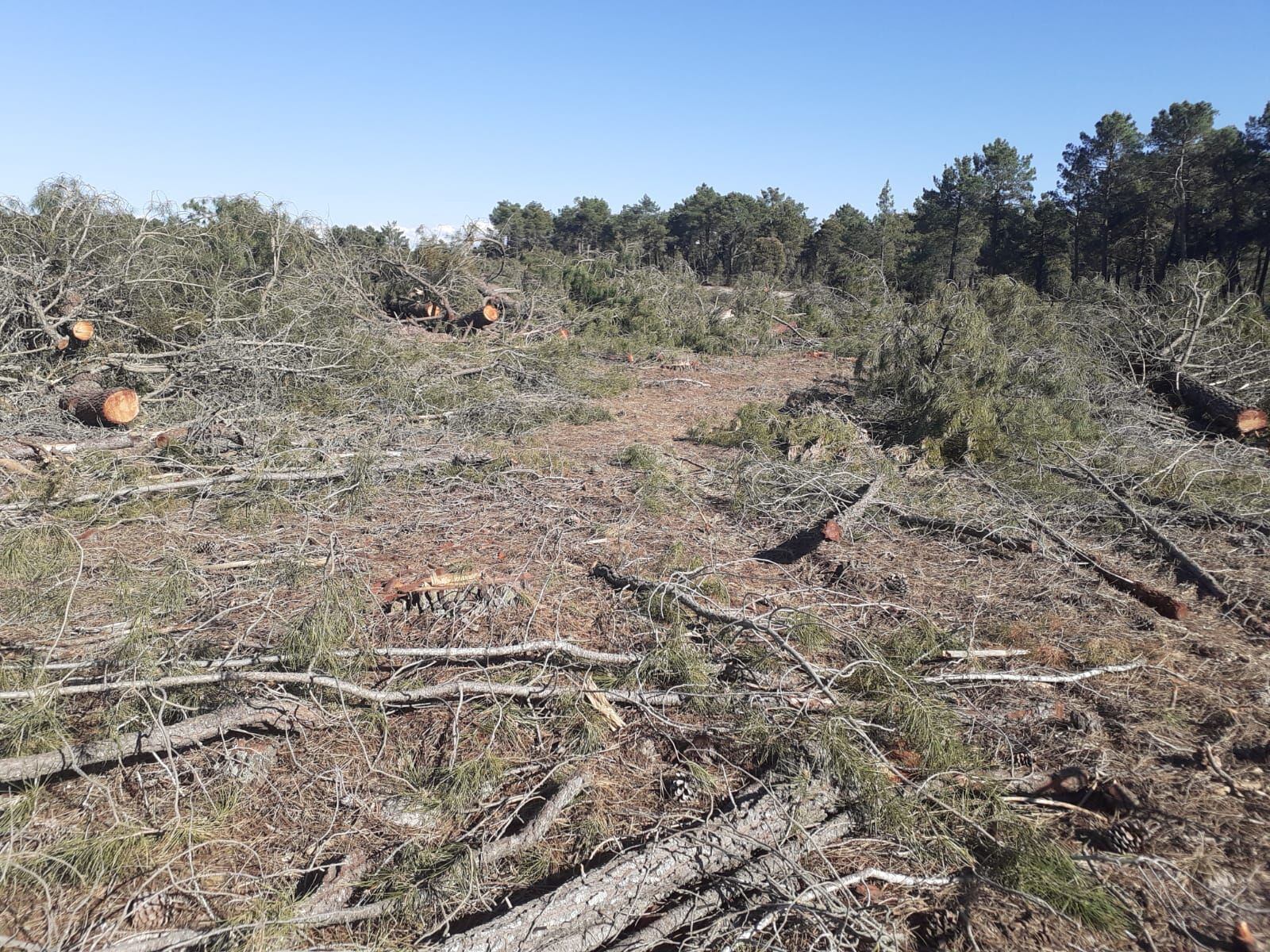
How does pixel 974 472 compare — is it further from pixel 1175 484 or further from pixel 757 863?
pixel 757 863

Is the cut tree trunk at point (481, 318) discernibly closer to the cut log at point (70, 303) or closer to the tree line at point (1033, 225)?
the tree line at point (1033, 225)

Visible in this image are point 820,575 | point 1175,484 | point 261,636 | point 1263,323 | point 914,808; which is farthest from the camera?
point 1263,323

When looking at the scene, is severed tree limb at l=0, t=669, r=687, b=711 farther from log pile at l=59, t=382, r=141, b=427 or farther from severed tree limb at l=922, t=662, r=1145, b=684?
log pile at l=59, t=382, r=141, b=427

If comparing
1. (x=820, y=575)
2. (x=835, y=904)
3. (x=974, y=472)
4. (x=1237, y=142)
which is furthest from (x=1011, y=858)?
(x=1237, y=142)

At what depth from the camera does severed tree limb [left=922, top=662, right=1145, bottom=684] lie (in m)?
3.14

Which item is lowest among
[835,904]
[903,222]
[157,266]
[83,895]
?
[83,895]

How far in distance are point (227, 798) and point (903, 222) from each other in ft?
97.1

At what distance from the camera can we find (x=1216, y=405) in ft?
24.8

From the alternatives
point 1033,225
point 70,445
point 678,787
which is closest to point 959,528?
point 678,787

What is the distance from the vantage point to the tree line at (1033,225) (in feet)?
61.2

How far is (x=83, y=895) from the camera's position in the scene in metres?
2.09

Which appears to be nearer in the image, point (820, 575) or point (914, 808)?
point (914, 808)

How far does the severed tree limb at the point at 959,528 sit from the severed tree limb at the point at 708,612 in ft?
6.81

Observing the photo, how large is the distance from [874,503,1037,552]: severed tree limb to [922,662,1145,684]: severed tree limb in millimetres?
1376
